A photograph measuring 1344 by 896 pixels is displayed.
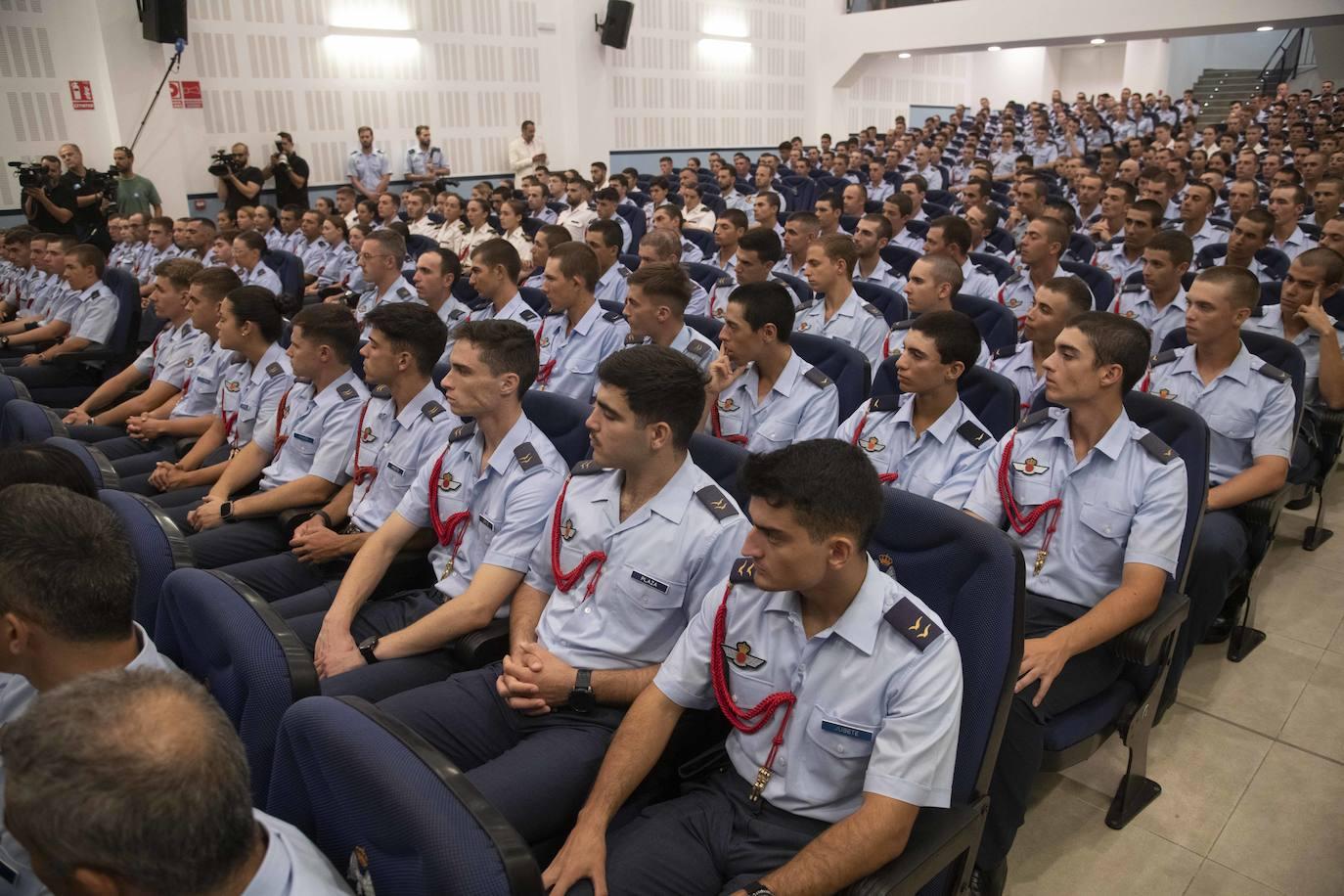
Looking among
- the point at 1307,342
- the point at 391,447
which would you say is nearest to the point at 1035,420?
the point at 391,447

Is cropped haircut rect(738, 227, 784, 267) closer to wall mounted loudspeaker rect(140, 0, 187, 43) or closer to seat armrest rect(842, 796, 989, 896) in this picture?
seat armrest rect(842, 796, 989, 896)

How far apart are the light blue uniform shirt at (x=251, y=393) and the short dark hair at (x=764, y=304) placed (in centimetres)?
182

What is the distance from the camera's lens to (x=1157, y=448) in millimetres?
2236

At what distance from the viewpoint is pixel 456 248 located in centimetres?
816

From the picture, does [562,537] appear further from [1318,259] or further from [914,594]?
[1318,259]

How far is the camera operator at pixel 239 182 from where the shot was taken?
10.3 metres

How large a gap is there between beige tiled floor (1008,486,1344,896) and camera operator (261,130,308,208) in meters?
10.6

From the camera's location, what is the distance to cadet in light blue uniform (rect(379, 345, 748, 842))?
6.38ft

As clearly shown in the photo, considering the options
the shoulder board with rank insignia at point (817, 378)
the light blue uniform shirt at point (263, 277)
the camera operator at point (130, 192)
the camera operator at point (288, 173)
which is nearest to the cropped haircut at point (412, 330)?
the shoulder board with rank insignia at point (817, 378)

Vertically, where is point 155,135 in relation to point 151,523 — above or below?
above

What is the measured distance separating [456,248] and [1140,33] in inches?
501

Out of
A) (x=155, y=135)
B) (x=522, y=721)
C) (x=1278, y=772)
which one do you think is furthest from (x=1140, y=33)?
(x=522, y=721)

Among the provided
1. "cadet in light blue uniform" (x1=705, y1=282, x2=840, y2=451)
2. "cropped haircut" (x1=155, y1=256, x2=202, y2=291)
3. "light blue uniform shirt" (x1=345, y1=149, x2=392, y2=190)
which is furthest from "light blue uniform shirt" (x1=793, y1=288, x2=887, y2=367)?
"light blue uniform shirt" (x1=345, y1=149, x2=392, y2=190)

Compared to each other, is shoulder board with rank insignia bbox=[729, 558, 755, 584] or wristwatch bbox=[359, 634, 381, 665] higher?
shoulder board with rank insignia bbox=[729, 558, 755, 584]
